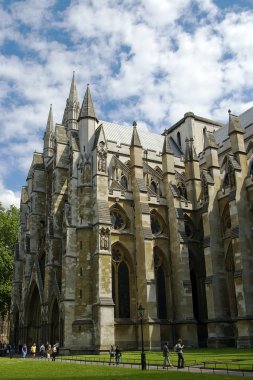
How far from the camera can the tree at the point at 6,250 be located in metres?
49.2

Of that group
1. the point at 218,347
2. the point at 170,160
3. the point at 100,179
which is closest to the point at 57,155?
the point at 100,179

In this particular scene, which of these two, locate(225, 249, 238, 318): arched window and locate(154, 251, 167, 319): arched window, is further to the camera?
locate(154, 251, 167, 319): arched window

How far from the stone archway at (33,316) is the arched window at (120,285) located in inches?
347

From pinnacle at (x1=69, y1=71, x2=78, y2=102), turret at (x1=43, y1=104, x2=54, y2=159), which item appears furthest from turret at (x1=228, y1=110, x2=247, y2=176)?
turret at (x1=43, y1=104, x2=54, y2=159)

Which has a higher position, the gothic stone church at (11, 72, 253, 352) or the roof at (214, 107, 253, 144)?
the roof at (214, 107, 253, 144)

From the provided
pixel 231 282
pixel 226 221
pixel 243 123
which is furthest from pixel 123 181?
pixel 243 123

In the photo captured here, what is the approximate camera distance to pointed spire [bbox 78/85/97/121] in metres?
38.1

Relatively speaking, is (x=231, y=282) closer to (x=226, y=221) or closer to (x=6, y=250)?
(x=226, y=221)

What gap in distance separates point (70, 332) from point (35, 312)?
10037 mm

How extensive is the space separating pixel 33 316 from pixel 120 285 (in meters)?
10.4

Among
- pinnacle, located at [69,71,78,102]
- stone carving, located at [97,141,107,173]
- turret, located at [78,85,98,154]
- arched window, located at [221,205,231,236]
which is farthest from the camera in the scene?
pinnacle, located at [69,71,78,102]

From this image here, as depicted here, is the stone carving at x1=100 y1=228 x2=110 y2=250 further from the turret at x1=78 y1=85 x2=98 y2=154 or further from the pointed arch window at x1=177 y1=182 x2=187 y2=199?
the pointed arch window at x1=177 y1=182 x2=187 y2=199

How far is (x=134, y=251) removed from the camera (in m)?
36.1

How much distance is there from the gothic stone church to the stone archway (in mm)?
102
